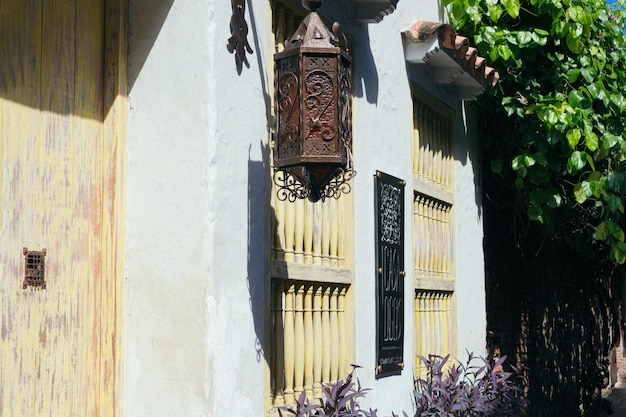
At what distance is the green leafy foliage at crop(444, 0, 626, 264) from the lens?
7.84 m

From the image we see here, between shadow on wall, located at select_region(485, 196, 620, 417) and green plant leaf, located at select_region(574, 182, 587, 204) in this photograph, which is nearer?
green plant leaf, located at select_region(574, 182, 587, 204)

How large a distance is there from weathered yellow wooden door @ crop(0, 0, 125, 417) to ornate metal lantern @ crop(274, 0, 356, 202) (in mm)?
728

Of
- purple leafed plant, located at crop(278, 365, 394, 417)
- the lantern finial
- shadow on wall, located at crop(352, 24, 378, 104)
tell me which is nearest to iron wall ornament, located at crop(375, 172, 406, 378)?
shadow on wall, located at crop(352, 24, 378, 104)

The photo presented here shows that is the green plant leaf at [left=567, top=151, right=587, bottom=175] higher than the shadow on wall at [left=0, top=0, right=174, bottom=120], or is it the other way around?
the green plant leaf at [left=567, top=151, right=587, bottom=175]

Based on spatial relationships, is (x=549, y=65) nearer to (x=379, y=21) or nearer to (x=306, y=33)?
(x=379, y=21)

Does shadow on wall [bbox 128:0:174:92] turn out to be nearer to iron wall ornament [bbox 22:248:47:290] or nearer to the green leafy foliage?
iron wall ornament [bbox 22:248:47:290]

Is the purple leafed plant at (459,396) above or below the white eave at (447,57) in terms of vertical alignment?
below

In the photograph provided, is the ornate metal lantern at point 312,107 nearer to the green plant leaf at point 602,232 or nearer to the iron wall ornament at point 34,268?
the iron wall ornament at point 34,268

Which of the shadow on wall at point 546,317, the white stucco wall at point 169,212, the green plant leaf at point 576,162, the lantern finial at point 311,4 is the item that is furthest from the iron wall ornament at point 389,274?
the shadow on wall at point 546,317

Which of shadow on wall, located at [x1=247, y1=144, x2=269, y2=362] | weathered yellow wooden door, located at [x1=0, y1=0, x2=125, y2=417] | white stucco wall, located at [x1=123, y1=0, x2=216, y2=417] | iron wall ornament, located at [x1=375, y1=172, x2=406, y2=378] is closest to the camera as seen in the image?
weathered yellow wooden door, located at [x1=0, y1=0, x2=125, y2=417]

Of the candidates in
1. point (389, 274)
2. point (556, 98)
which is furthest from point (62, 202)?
point (556, 98)

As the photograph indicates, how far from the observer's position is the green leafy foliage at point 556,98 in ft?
25.7

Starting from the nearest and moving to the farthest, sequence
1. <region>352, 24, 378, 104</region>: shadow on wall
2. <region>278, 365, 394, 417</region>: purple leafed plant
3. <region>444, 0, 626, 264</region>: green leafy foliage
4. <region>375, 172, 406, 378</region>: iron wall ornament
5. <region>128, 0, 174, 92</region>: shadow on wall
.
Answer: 1. <region>128, 0, 174, 92</region>: shadow on wall
2. <region>278, 365, 394, 417</region>: purple leafed plant
3. <region>352, 24, 378, 104</region>: shadow on wall
4. <region>375, 172, 406, 378</region>: iron wall ornament
5. <region>444, 0, 626, 264</region>: green leafy foliage

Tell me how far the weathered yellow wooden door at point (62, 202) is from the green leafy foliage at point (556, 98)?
4.40m
